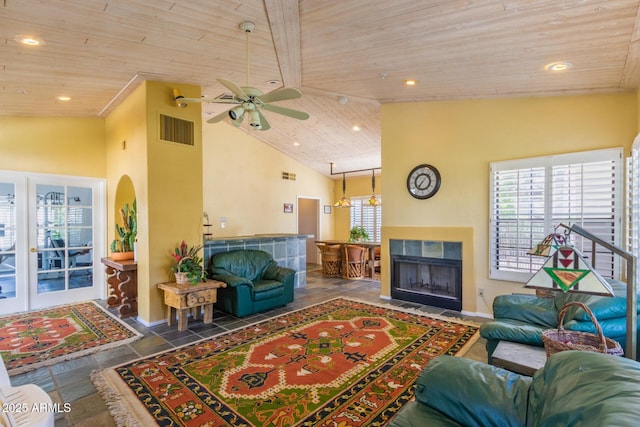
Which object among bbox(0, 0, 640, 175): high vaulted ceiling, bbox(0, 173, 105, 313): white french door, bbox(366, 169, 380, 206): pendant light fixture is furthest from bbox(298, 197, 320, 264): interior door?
bbox(0, 173, 105, 313): white french door

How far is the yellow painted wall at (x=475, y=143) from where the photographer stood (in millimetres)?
3891

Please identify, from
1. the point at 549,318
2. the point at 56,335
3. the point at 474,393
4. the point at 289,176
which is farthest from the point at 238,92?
the point at 289,176

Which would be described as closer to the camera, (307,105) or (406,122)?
(406,122)

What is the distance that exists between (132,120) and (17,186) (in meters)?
2.16

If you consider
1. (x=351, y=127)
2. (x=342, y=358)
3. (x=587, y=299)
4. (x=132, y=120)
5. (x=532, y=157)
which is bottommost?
(x=342, y=358)

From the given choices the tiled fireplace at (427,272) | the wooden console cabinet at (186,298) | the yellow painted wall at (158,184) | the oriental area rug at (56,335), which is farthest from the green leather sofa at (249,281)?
the tiled fireplace at (427,272)

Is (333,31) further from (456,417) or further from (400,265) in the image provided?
(400,265)

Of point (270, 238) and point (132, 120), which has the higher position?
point (132, 120)

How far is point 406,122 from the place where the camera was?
529 cm

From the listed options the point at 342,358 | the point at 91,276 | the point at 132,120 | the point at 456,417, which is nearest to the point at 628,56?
the point at 456,417

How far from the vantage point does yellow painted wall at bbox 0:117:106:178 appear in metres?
4.86

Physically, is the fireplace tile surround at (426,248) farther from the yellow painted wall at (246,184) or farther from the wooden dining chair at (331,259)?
the yellow painted wall at (246,184)

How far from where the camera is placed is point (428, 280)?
5242 mm

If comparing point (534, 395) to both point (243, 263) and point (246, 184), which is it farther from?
point (246, 184)
